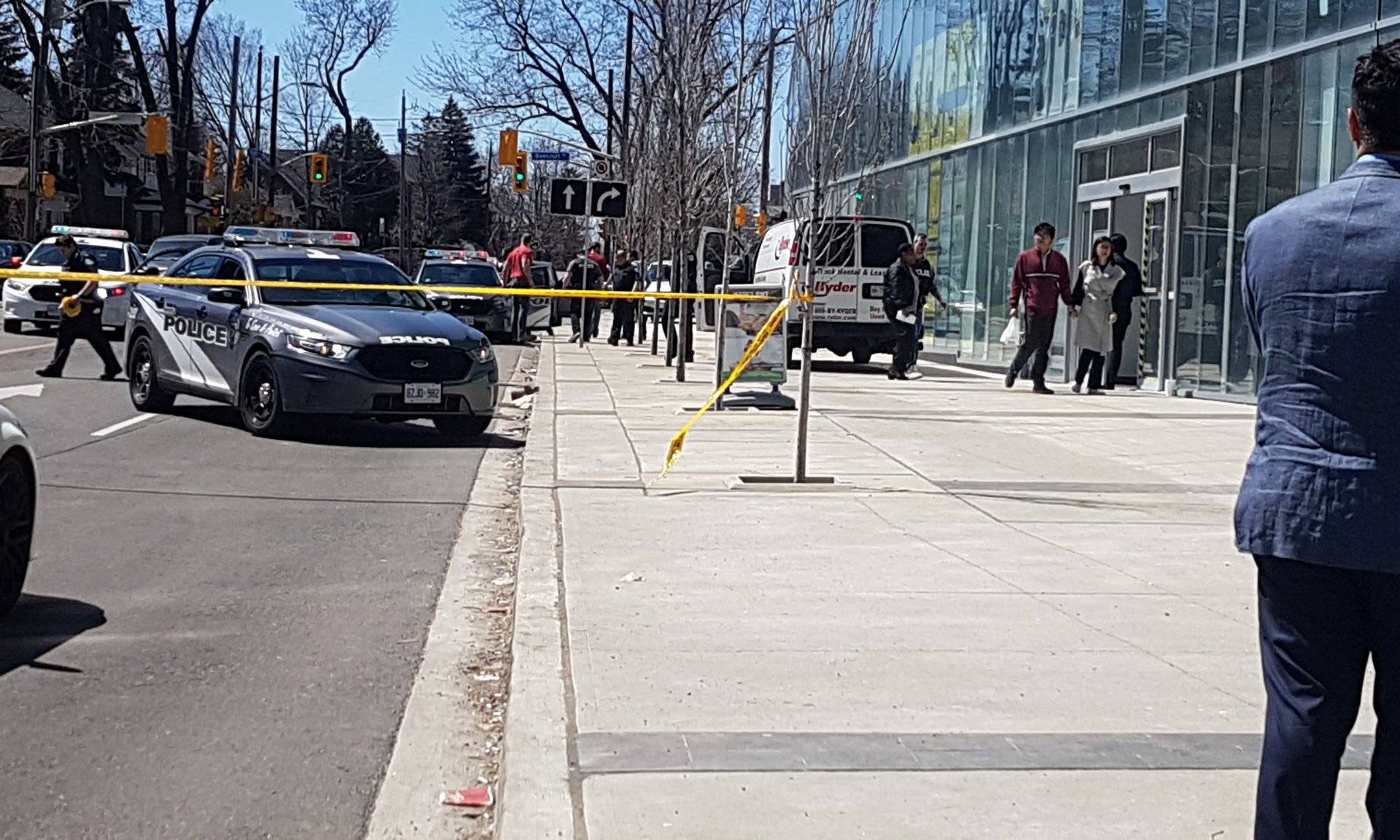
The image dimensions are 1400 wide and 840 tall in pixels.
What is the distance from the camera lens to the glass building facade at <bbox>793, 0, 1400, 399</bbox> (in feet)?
57.3

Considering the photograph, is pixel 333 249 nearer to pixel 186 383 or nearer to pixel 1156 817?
pixel 186 383

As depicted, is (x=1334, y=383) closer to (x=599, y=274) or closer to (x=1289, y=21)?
(x=1289, y=21)

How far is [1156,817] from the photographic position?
462cm

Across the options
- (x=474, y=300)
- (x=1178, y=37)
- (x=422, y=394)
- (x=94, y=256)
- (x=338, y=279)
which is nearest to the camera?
(x=422, y=394)

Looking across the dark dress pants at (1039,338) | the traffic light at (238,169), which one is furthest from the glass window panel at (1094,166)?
the traffic light at (238,169)

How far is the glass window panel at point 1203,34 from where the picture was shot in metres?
19.2

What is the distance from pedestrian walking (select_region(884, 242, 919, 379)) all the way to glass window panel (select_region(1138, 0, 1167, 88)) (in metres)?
3.57

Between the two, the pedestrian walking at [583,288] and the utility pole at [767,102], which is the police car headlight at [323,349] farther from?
the pedestrian walking at [583,288]

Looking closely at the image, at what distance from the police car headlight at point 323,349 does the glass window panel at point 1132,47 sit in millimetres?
11847

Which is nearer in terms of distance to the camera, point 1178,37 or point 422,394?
point 422,394

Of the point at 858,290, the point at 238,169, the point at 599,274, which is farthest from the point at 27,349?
the point at 238,169

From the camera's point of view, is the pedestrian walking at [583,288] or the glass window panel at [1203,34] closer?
the glass window panel at [1203,34]

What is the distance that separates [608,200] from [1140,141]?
8790mm

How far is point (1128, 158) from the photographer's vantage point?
21.3 meters
